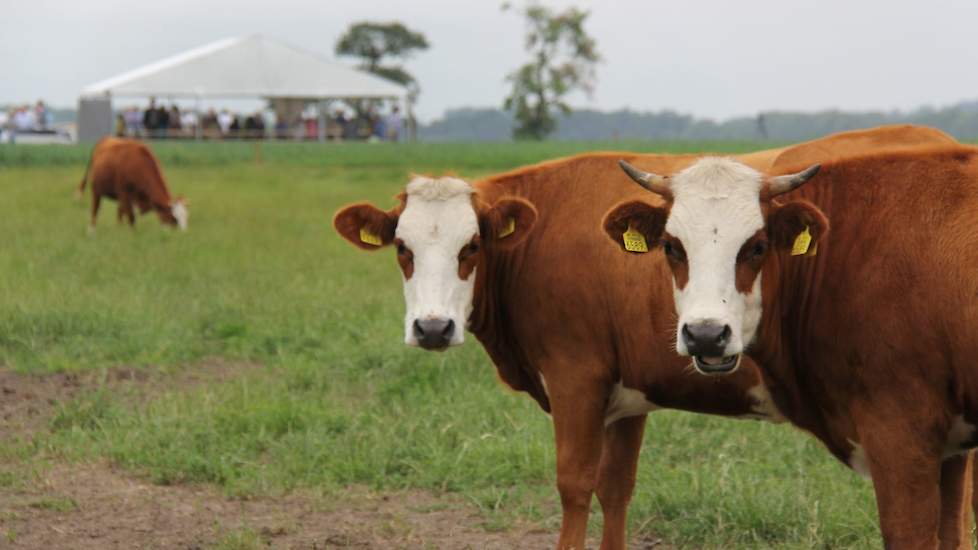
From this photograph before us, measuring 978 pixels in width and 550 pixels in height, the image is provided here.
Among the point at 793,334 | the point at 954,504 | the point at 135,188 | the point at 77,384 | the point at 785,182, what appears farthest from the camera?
the point at 135,188

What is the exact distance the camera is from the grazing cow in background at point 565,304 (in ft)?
18.1

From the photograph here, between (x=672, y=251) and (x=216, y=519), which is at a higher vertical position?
(x=672, y=251)

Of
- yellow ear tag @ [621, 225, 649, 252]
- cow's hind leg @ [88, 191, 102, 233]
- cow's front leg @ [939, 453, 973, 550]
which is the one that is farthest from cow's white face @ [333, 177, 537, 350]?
cow's hind leg @ [88, 191, 102, 233]

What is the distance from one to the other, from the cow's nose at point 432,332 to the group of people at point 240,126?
131 feet

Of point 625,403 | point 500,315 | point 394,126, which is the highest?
point 500,315

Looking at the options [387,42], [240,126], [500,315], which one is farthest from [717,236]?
[387,42]

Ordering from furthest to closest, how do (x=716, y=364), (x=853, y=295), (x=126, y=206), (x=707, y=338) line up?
1. (x=126, y=206)
2. (x=853, y=295)
3. (x=716, y=364)
4. (x=707, y=338)

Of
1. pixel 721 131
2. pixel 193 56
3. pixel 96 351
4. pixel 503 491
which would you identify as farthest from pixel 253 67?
pixel 503 491

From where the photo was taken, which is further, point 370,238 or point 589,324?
point 370,238

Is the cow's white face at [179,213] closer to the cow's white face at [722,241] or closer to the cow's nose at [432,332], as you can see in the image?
the cow's nose at [432,332]

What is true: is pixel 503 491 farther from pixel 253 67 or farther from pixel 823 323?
pixel 253 67

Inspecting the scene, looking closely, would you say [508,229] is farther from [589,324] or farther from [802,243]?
[802,243]

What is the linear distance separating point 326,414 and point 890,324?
4241mm

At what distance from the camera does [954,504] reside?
5.30m
